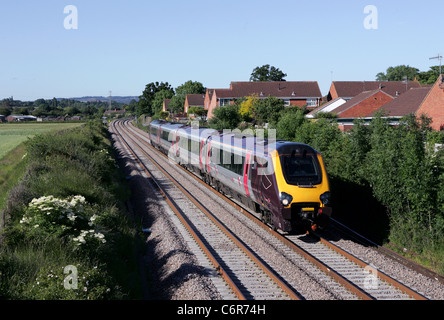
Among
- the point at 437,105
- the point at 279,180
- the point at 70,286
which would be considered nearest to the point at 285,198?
the point at 279,180

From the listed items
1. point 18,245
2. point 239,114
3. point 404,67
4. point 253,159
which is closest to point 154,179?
point 253,159

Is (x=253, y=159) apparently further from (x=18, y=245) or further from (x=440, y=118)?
(x=440, y=118)

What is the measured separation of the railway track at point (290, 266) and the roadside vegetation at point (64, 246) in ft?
8.11

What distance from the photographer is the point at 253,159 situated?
14.9 meters

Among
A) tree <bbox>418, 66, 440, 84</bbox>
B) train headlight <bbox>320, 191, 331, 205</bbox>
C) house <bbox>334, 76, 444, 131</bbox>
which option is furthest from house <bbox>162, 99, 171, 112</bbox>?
train headlight <bbox>320, 191, 331, 205</bbox>

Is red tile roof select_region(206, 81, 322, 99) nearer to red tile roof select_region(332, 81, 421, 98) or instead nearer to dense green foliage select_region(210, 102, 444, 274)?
red tile roof select_region(332, 81, 421, 98)

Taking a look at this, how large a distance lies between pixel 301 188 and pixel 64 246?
6.71m

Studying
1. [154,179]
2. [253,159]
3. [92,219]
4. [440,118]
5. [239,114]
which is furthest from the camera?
[239,114]

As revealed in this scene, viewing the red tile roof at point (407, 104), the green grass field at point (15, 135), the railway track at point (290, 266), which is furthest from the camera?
the green grass field at point (15, 135)

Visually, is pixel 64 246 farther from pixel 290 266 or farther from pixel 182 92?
pixel 182 92

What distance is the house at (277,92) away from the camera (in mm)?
65250

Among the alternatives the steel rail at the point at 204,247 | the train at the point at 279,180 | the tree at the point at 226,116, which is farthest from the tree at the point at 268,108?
the train at the point at 279,180

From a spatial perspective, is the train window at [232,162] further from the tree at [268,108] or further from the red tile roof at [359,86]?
the red tile roof at [359,86]
